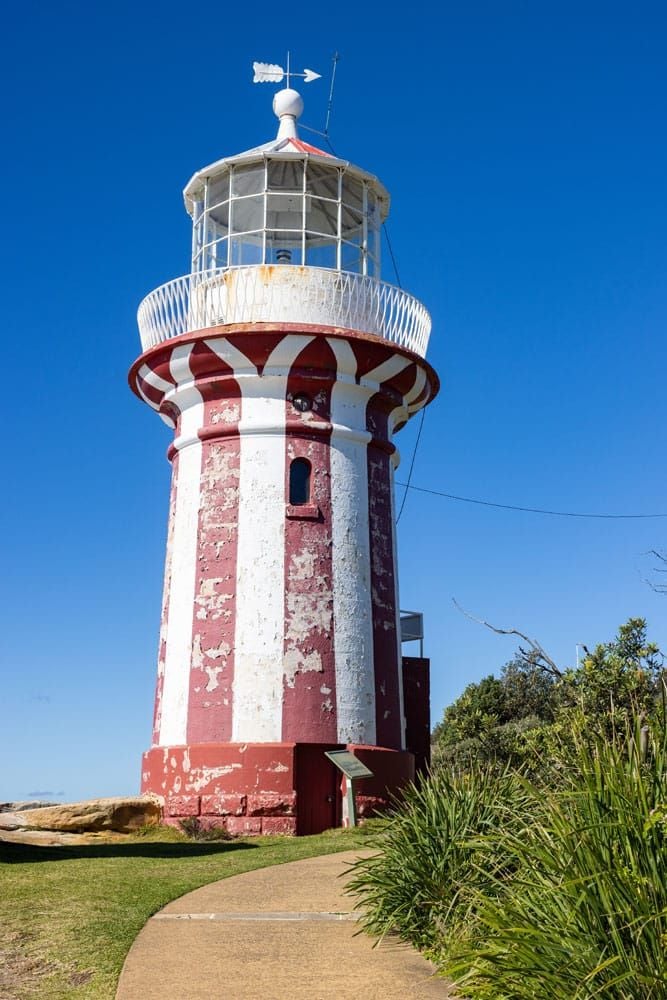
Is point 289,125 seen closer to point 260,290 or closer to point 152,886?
point 260,290

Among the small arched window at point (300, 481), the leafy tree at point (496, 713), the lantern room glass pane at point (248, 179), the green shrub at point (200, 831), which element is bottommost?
the green shrub at point (200, 831)

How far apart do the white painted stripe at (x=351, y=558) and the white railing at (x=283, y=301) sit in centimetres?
84

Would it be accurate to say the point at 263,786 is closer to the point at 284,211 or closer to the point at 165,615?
the point at 165,615

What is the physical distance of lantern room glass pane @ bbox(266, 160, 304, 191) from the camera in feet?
69.1

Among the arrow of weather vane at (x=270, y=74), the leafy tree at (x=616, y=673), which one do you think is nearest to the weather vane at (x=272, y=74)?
the arrow of weather vane at (x=270, y=74)

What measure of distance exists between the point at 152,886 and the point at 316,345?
10.9m

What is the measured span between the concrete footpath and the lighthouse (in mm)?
8023

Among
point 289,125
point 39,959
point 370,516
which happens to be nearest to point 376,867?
point 39,959

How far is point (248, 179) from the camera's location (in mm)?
21109

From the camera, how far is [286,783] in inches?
699

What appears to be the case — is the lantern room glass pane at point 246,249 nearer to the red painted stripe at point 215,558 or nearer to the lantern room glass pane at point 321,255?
the lantern room glass pane at point 321,255

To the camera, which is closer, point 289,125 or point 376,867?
point 376,867

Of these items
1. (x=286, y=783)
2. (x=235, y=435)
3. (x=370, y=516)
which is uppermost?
(x=235, y=435)

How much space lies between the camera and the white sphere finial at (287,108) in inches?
868
